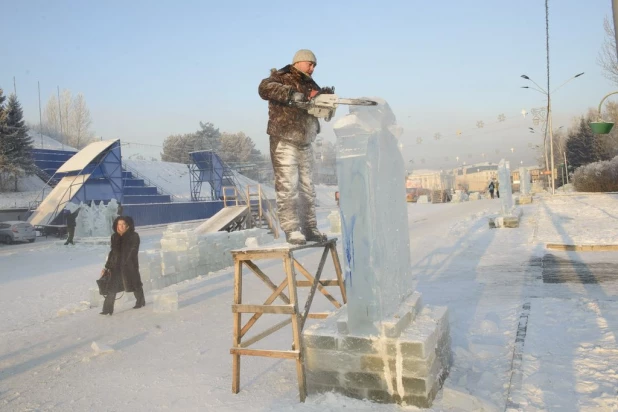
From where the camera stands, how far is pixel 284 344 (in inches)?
199

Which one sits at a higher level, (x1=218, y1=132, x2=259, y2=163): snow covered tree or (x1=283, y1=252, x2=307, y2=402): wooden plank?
(x1=218, y1=132, x2=259, y2=163): snow covered tree

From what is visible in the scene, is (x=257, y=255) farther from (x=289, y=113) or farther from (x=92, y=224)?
(x=92, y=224)

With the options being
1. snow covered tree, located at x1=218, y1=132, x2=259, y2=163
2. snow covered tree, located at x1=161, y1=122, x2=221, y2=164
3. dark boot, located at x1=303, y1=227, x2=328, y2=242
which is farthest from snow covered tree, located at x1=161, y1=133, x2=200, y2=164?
dark boot, located at x1=303, y1=227, x2=328, y2=242

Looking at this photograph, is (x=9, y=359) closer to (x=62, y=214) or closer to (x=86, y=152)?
(x=62, y=214)

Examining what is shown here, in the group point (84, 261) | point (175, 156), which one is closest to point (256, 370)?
point (84, 261)

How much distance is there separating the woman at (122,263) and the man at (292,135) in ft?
13.2

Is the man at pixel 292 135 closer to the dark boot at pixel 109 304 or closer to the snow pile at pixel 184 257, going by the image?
the dark boot at pixel 109 304

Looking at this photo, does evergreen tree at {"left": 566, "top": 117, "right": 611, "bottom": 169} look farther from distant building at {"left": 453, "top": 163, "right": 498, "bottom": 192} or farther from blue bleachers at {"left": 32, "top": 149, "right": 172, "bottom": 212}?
distant building at {"left": 453, "top": 163, "right": 498, "bottom": 192}

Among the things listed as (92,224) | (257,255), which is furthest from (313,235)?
(92,224)

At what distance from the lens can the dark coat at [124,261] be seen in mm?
7375

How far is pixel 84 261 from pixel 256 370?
14123 millimetres

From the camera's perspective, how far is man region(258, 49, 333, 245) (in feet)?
13.9

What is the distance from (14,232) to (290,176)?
81.7 feet

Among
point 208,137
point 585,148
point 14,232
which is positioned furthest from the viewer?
point 208,137
